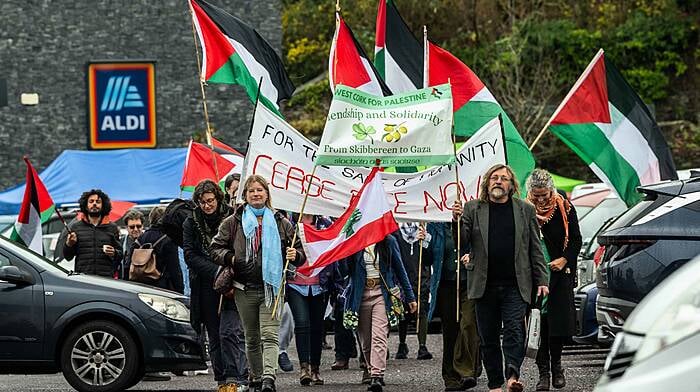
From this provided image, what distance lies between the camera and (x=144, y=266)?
14641 mm

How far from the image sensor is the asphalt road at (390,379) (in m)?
13.3

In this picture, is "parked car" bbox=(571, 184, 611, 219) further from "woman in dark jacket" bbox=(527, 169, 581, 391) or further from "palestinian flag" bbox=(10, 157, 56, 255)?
"woman in dark jacket" bbox=(527, 169, 581, 391)

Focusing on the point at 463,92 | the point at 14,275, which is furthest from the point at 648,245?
the point at 14,275

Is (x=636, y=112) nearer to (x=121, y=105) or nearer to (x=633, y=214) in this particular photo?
(x=633, y=214)

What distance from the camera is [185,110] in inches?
1409

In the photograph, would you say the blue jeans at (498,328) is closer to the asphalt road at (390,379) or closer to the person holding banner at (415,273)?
the asphalt road at (390,379)

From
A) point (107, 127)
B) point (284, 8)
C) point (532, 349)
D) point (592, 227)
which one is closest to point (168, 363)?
point (532, 349)

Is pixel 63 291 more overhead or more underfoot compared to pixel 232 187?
more underfoot

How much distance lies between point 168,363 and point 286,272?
1333 mm

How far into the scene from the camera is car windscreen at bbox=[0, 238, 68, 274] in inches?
498

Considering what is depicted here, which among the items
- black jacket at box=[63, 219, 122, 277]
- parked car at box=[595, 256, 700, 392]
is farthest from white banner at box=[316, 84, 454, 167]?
parked car at box=[595, 256, 700, 392]

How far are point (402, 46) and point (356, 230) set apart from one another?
391cm

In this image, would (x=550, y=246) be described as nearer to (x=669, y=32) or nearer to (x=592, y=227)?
(x=592, y=227)

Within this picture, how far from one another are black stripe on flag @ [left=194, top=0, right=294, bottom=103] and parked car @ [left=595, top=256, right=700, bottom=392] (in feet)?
33.0
